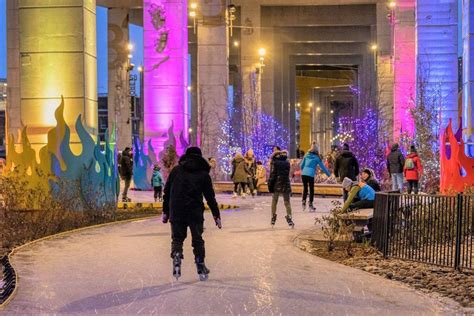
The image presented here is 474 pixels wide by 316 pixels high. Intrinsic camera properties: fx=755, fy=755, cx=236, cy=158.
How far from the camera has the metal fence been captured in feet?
31.7

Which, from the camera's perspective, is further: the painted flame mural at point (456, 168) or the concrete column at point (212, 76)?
the concrete column at point (212, 76)

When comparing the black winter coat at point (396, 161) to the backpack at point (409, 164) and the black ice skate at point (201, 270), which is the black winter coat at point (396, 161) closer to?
the backpack at point (409, 164)

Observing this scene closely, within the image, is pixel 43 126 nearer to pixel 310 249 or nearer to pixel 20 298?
pixel 310 249

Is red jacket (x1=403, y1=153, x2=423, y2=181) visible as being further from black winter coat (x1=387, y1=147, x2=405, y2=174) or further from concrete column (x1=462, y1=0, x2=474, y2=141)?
concrete column (x1=462, y1=0, x2=474, y2=141)

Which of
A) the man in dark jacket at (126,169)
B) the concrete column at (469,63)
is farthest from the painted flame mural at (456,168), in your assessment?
the man in dark jacket at (126,169)

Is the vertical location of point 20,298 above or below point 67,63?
below

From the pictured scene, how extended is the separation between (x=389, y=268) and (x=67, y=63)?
29.3 ft

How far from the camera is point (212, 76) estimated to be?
109ft

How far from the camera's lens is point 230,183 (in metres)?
27.8

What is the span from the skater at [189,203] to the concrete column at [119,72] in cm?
3757

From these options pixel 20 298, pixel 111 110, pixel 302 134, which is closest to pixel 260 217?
pixel 20 298

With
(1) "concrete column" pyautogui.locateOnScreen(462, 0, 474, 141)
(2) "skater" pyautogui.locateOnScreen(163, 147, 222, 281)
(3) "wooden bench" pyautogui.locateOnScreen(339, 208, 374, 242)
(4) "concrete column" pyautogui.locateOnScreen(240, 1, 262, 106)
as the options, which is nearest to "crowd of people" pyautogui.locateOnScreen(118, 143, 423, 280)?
(2) "skater" pyautogui.locateOnScreen(163, 147, 222, 281)

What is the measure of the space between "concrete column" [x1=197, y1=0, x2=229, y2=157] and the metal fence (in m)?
22.2

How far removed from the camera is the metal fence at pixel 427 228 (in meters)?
9.66
